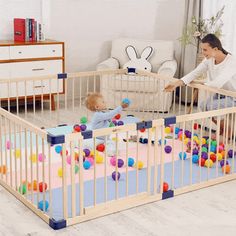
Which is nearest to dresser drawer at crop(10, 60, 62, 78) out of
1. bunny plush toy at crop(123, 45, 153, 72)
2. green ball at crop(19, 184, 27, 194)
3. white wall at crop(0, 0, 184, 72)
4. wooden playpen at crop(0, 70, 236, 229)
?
wooden playpen at crop(0, 70, 236, 229)

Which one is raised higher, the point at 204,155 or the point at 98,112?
the point at 98,112

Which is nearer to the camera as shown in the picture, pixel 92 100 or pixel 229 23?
pixel 92 100

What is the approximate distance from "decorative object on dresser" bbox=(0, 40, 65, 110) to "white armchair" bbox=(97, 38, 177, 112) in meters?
0.47

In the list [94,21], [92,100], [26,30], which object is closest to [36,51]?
[26,30]

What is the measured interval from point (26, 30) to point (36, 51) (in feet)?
0.82

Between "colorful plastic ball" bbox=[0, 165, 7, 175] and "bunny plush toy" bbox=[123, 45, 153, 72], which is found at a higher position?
"bunny plush toy" bbox=[123, 45, 153, 72]

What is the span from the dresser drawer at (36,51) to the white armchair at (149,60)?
486mm

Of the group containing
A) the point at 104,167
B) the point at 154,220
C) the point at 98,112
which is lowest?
the point at 154,220

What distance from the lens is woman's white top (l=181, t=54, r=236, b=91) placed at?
3.92 m

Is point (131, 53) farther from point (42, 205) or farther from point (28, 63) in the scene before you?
point (42, 205)

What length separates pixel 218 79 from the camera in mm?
3920

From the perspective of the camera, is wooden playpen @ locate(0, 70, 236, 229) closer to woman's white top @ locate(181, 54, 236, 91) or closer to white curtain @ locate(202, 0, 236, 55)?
woman's white top @ locate(181, 54, 236, 91)

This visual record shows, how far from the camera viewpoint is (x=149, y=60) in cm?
553

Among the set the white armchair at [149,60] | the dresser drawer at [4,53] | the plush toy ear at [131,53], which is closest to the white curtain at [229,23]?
the white armchair at [149,60]
